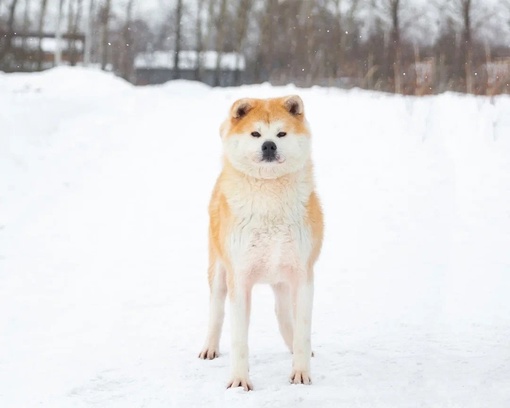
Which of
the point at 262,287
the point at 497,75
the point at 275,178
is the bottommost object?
the point at 262,287

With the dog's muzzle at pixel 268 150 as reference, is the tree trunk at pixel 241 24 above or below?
above

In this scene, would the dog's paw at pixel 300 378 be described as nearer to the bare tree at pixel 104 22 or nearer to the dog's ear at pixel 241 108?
the dog's ear at pixel 241 108

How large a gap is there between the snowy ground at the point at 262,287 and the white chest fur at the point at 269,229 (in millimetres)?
580

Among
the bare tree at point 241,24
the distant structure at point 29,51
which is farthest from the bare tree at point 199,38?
the distant structure at point 29,51

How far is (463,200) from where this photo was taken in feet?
25.3

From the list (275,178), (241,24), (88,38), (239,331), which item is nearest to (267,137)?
(275,178)

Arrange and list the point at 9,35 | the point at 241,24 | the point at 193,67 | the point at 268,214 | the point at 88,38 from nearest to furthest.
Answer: the point at 268,214
the point at 9,35
the point at 88,38
the point at 241,24
the point at 193,67

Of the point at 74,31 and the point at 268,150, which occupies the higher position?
the point at 74,31

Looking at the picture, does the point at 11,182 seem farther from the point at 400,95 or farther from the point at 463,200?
the point at 400,95

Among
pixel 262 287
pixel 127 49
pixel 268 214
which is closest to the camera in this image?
pixel 268 214

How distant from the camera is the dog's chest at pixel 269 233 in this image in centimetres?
340

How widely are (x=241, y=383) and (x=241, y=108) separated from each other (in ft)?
4.35

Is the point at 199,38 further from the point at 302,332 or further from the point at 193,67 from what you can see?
the point at 302,332

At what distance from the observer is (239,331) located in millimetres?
3486
